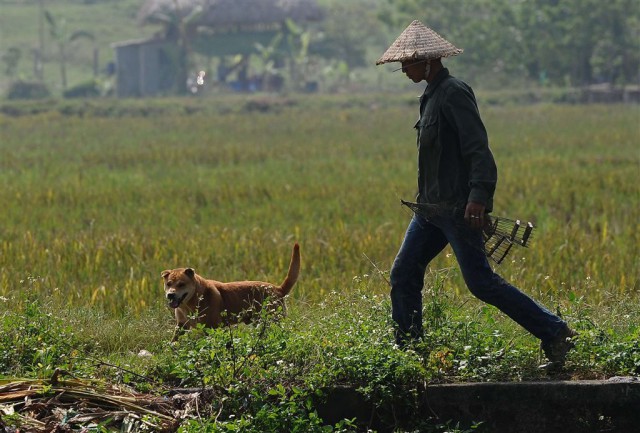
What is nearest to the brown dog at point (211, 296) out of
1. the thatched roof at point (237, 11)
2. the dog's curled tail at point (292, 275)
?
the dog's curled tail at point (292, 275)

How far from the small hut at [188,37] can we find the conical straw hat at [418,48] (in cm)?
4917

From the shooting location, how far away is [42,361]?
533 cm

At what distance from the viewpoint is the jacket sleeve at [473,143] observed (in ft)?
16.8

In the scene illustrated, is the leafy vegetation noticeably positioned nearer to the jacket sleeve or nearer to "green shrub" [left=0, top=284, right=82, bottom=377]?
the jacket sleeve

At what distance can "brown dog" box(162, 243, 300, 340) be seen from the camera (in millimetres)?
5941

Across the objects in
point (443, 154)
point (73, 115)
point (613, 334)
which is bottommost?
point (73, 115)

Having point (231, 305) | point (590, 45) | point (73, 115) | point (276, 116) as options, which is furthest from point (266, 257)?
point (590, 45)

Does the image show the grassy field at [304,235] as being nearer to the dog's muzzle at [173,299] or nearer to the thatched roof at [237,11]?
the dog's muzzle at [173,299]

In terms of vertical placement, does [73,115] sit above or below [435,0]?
below

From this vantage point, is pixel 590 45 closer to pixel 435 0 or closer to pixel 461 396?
pixel 435 0

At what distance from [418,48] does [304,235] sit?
6196 millimetres

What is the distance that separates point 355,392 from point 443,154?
47.1 inches

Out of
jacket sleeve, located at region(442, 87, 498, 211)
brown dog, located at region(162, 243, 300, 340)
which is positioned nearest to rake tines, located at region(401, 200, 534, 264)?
jacket sleeve, located at region(442, 87, 498, 211)

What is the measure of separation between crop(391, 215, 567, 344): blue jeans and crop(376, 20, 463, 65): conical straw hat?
0.77 m
